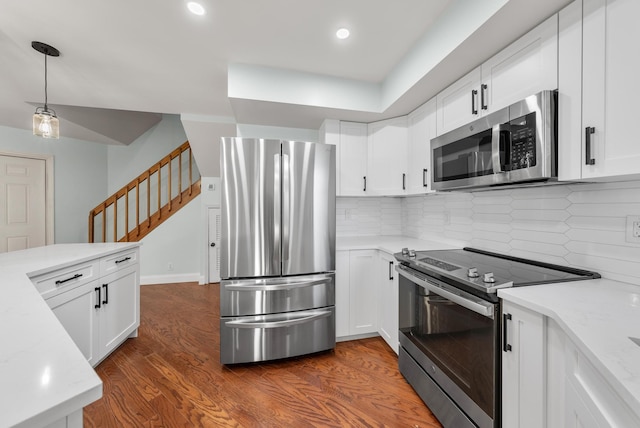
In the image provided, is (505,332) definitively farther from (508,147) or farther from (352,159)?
(352,159)

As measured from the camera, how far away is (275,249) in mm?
2131

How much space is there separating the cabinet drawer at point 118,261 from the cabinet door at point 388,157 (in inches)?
96.1

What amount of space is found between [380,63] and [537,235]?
5.67ft

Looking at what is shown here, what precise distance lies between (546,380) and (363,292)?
5.17 feet

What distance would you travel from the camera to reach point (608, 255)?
1.29 meters

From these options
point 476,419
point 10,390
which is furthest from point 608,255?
point 10,390

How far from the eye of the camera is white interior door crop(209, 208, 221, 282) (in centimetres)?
454

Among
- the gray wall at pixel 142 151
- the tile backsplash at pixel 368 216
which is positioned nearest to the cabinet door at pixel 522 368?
the tile backsplash at pixel 368 216

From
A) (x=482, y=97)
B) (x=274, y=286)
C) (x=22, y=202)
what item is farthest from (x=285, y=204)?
(x=22, y=202)

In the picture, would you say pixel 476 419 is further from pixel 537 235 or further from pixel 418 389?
pixel 537 235

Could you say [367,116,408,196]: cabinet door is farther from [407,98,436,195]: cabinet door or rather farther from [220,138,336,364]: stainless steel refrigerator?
[220,138,336,364]: stainless steel refrigerator

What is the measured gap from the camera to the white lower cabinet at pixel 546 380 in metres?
0.73

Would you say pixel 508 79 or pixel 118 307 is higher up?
pixel 508 79

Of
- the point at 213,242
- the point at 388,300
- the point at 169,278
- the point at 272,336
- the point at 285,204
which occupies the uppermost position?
the point at 285,204
